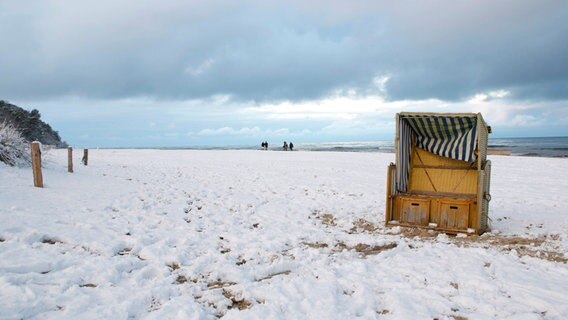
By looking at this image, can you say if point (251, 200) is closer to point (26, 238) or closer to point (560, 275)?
point (26, 238)

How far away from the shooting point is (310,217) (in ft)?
31.0

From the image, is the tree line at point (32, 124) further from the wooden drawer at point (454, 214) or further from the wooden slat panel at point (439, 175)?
the wooden drawer at point (454, 214)

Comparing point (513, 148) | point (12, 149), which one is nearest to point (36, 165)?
point (12, 149)

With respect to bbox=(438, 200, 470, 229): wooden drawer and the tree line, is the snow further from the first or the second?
the tree line

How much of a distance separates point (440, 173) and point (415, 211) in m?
1.61

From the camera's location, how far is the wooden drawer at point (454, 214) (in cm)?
811

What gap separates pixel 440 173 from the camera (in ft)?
31.6

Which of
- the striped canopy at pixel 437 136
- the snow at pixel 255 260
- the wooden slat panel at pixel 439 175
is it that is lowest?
the snow at pixel 255 260

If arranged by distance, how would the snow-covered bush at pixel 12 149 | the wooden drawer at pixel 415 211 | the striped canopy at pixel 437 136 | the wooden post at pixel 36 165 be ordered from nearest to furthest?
the wooden drawer at pixel 415 211, the striped canopy at pixel 437 136, the wooden post at pixel 36 165, the snow-covered bush at pixel 12 149

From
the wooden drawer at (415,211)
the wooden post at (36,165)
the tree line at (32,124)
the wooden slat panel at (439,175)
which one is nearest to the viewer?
the wooden drawer at (415,211)

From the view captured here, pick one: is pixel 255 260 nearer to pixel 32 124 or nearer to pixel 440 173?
pixel 440 173

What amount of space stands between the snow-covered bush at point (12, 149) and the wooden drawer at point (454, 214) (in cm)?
1229

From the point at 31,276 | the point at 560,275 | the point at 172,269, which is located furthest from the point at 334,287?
the point at 31,276

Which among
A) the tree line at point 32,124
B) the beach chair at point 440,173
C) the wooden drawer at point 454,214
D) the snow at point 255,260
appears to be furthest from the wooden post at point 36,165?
the tree line at point 32,124
